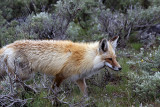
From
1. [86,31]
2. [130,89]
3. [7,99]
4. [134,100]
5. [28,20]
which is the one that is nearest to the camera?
[7,99]

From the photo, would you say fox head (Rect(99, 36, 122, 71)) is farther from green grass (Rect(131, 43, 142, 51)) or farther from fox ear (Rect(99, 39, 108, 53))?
green grass (Rect(131, 43, 142, 51))

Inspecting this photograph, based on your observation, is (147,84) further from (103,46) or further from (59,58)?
(59,58)

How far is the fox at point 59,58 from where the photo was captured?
5348 millimetres

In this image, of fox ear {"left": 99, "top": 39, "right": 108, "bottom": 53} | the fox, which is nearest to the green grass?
the fox

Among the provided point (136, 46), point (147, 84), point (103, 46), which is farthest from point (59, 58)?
point (136, 46)

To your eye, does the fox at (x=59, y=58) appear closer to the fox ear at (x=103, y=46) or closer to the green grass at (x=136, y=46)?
the fox ear at (x=103, y=46)

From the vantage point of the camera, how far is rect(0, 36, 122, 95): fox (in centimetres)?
535

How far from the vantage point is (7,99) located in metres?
4.57

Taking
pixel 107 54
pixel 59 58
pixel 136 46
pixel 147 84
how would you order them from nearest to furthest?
pixel 147 84
pixel 107 54
pixel 59 58
pixel 136 46

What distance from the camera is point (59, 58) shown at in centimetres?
552

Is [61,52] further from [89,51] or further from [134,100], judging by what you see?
[134,100]

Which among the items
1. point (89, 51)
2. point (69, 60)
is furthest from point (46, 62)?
point (89, 51)

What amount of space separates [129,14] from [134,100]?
4.98 m

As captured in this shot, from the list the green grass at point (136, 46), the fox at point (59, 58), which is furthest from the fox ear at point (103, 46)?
the green grass at point (136, 46)
